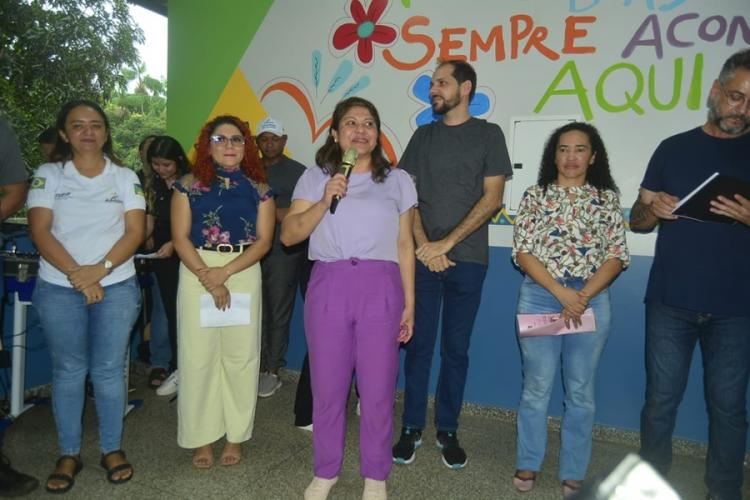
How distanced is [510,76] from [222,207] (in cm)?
194

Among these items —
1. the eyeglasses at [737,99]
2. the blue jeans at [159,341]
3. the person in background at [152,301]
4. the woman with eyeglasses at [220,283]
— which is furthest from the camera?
the blue jeans at [159,341]

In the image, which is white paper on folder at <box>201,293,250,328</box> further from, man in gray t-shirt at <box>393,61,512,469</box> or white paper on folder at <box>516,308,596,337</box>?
white paper on folder at <box>516,308,596,337</box>

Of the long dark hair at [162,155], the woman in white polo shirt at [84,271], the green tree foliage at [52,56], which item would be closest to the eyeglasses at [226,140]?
the woman in white polo shirt at [84,271]

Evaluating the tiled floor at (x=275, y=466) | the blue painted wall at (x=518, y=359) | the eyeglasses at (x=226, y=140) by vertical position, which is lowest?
the tiled floor at (x=275, y=466)

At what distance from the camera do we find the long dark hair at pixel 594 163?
94.0 inches

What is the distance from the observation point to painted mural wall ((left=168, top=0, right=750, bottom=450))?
111 inches

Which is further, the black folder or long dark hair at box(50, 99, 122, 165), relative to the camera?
long dark hair at box(50, 99, 122, 165)

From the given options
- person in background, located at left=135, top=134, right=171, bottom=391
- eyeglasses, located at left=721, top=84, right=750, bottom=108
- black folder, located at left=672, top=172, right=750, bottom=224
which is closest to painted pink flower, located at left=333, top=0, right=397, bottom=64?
person in background, located at left=135, top=134, right=171, bottom=391

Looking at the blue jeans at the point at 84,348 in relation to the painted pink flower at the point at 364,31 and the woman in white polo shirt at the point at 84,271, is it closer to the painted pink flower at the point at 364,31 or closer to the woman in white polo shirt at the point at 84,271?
the woman in white polo shirt at the point at 84,271

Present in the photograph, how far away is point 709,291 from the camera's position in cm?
211

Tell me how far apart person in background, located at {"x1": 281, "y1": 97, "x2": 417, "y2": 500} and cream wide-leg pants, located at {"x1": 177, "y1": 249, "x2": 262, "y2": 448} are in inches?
20.4

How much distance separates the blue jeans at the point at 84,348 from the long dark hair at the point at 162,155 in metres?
1.39

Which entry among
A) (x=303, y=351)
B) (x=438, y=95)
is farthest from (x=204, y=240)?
(x=303, y=351)

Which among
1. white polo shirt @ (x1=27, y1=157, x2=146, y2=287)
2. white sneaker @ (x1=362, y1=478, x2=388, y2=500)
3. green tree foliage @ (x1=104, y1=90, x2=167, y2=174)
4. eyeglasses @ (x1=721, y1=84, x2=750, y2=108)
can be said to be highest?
green tree foliage @ (x1=104, y1=90, x2=167, y2=174)
